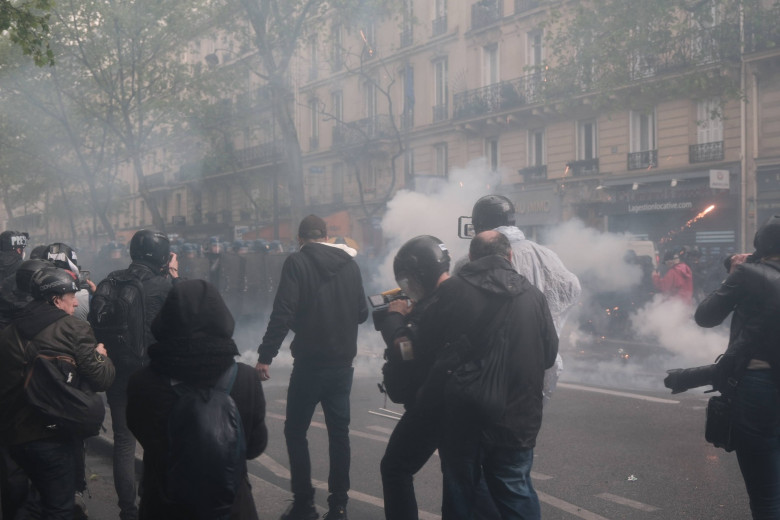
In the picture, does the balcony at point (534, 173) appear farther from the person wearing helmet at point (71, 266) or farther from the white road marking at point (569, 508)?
the person wearing helmet at point (71, 266)

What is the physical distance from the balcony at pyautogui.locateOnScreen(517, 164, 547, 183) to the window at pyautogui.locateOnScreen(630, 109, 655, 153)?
335 centimetres

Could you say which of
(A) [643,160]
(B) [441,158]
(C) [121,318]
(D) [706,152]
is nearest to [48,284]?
(C) [121,318]

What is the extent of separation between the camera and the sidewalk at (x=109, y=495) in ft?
16.2

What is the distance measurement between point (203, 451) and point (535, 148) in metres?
25.1

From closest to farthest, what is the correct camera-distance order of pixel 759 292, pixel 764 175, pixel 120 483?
1. pixel 759 292
2. pixel 120 483
3. pixel 764 175

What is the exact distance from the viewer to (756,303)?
11.7ft

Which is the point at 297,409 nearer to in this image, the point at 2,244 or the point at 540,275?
the point at 540,275

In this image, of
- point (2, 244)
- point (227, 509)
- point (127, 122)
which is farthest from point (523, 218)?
point (227, 509)

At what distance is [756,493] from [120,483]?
3391 mm

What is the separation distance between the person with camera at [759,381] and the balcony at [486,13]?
81.9ft

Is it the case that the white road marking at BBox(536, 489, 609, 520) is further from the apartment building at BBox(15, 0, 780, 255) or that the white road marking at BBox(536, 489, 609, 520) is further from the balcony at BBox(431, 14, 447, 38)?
the balcony at BBox(431, 14, 447, 38)

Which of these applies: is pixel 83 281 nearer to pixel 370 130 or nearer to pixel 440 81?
pixel 440 81

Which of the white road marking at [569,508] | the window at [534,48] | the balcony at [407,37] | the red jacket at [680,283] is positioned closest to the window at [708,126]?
the window at [534,48]

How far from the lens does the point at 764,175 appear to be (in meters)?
Result: 20.5
